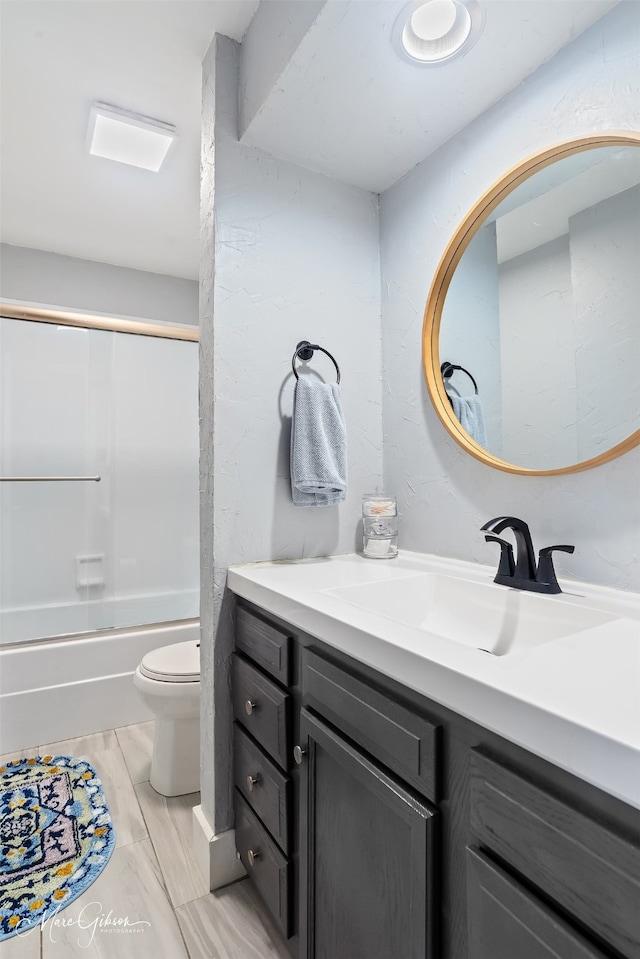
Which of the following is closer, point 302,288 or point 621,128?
point 621,128

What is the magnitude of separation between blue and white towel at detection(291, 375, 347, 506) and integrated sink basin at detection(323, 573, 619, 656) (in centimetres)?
38

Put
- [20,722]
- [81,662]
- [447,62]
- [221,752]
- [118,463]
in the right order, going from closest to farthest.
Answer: [447,62] → [221,752] → [20,722] → [81,662] → [118,463]

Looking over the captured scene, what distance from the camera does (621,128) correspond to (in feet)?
3.34

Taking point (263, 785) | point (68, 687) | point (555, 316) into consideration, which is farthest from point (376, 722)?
point (68, 687)

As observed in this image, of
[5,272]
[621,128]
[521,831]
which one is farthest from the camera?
[5,272]

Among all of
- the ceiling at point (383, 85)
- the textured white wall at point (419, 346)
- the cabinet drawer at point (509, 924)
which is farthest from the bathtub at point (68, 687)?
the ceiling at point (383, 85)

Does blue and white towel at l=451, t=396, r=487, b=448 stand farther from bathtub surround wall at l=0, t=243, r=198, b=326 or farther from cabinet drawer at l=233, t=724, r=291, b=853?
bathtub surround wall at l=0, t=243, r=198, b=326

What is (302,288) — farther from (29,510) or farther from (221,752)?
(29,510)

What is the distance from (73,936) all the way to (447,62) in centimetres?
232

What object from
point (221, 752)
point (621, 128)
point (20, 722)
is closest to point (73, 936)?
point (221, 752)

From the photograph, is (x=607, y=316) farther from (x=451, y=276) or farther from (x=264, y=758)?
(x=264, y=758)

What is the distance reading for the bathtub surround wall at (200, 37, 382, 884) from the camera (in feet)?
4.65

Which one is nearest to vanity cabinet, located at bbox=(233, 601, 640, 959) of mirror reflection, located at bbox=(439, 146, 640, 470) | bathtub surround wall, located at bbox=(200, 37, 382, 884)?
bathtub surround wall, located at bbox=(200, 37, 382, 884)

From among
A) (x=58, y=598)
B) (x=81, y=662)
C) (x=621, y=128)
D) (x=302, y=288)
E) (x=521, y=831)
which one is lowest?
(x=81, y=662)
